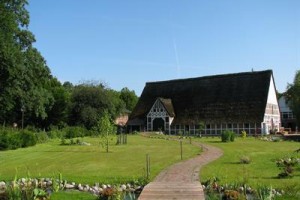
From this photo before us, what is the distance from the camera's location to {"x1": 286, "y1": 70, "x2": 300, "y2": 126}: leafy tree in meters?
71.2

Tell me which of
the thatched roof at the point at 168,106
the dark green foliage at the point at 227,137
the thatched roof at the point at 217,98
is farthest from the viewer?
the thatched roof at the point at 168,106

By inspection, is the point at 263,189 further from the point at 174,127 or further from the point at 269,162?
the point at 174,127

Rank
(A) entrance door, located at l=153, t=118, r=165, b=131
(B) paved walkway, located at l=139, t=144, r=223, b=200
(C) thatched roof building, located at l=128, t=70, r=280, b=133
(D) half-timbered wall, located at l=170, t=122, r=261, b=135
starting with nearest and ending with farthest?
(B) paved walkway, located at l=139, t=144, r=223, b=200 < (D) half-timbered wall, located at l=170, t=122, r=261, b=135 < (C) thatched roof building, located at l=128, t=70, r=280, b=133 < (A) entrance door, located at l=153, t=118, r=165, b=131

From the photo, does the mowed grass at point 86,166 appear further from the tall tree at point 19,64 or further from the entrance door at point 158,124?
the entrance door at point 158,124

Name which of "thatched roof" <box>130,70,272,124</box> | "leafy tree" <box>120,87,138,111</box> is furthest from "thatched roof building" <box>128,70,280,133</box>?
"leafy tree" <box>120,87,138,111</box>

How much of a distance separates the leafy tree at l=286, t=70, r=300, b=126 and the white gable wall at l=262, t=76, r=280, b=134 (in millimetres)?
3447

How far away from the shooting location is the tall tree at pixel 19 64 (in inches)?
1624

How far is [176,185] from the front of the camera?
15969 millimetres

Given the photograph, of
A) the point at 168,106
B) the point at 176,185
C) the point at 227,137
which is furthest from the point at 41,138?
the point at 176,185

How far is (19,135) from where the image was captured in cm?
4109

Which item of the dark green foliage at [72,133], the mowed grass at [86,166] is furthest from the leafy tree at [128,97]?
the mowed grass at [86,166]

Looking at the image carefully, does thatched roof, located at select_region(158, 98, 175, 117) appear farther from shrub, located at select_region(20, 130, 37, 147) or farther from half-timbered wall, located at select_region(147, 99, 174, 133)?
shrub, located at select_region(20, 130, 37, 147)

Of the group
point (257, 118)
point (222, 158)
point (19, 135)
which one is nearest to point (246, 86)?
point (257, 118)

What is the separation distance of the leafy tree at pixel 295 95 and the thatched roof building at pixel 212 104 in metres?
3.48
